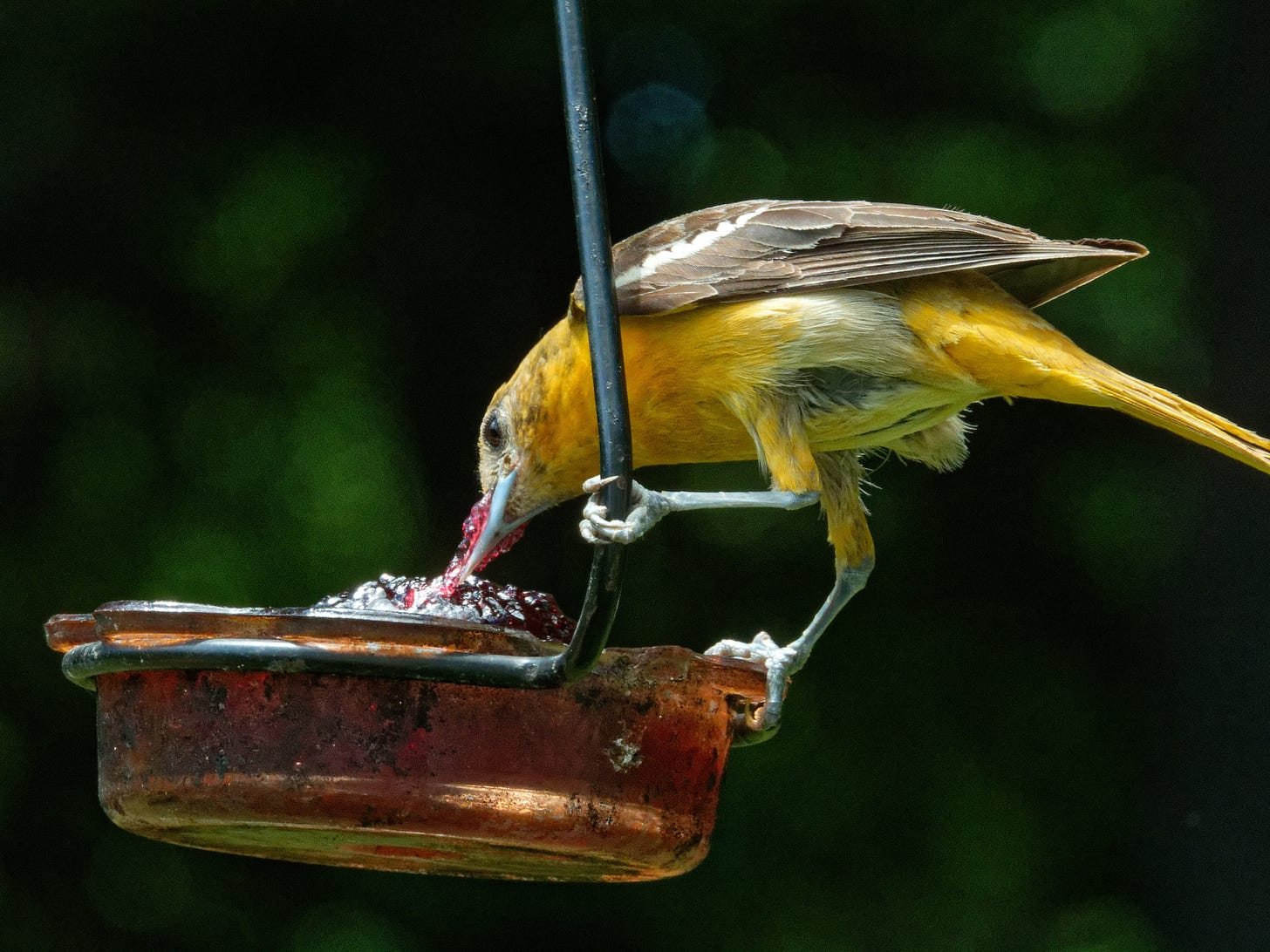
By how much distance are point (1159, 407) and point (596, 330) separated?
126 centimetres

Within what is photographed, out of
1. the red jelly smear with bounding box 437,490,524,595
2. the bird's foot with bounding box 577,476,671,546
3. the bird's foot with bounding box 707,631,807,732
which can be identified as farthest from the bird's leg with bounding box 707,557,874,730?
the red jelly smear with bounding box 437,490,524,595

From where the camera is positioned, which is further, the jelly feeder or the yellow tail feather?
the yellow tail feather

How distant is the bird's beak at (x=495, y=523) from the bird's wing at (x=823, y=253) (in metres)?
0.43

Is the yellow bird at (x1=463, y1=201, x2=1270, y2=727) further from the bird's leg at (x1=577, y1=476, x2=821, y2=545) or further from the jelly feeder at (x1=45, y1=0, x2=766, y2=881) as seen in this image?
the jelly feeder at (x1=45, y1=0, x2=766, y2=881)

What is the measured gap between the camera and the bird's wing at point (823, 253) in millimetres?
2918

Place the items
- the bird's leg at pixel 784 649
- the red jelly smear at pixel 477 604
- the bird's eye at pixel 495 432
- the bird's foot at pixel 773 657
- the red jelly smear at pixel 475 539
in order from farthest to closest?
the bird's eye at pixel 495 432 < the red jelly smear at pixel 475 539 < the bird's foot at pixel 773 657 < the bird's leg at pixel 784 649 < the red jelly smear at pixel 477 604

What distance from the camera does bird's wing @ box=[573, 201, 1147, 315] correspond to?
2918mm

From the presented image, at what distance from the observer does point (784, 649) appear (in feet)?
9.44

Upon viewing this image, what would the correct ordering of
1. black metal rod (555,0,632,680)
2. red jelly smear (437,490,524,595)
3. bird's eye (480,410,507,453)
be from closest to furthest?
black metal rod (555,0,632,680), red jelly smear (437,490,524,595), bird's eye (480,410,507,453)

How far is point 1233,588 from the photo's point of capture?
425cm

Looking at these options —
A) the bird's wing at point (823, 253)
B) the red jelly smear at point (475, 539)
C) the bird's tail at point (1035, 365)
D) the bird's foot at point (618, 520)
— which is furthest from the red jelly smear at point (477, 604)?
the bird's tail at point (1035, 365)

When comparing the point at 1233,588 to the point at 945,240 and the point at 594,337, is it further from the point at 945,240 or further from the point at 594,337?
the point at 594,337

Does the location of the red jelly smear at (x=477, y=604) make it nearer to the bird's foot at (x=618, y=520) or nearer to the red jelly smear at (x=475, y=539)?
the bird's foot at (x=618, y=520)

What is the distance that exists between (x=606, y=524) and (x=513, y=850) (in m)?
0.48
